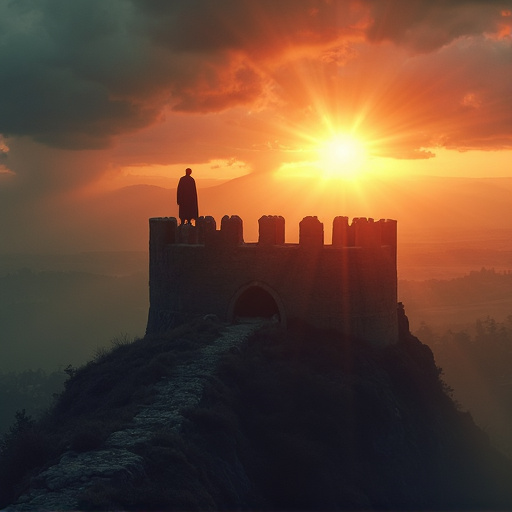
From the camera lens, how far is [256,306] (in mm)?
28172

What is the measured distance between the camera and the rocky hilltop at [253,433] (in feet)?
40.3

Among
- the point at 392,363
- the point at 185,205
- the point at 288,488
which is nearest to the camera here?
the point at 288,488

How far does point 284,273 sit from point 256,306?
4.02 meters

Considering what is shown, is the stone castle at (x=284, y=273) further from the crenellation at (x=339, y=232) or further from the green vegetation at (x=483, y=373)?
the green vegetation at (x=483, y=373)

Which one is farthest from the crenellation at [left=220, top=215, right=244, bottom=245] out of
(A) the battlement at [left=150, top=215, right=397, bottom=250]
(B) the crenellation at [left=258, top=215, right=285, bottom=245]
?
(B) the crenellation at [left=258, top=215, right=285, bottom=245]

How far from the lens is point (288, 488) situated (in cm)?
1606

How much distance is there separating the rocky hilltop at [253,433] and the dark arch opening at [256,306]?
3.22 metres

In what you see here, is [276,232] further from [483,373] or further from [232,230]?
[483,373]

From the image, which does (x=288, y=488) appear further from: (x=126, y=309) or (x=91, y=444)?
(x=126, y=309)

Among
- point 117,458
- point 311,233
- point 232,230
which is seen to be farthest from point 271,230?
point 117,458

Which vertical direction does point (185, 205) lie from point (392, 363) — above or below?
above

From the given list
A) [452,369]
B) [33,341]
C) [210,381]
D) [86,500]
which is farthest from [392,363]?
[33,341]

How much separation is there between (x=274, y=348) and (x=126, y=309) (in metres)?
151

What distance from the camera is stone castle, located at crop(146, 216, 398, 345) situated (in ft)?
Result: 78.5
